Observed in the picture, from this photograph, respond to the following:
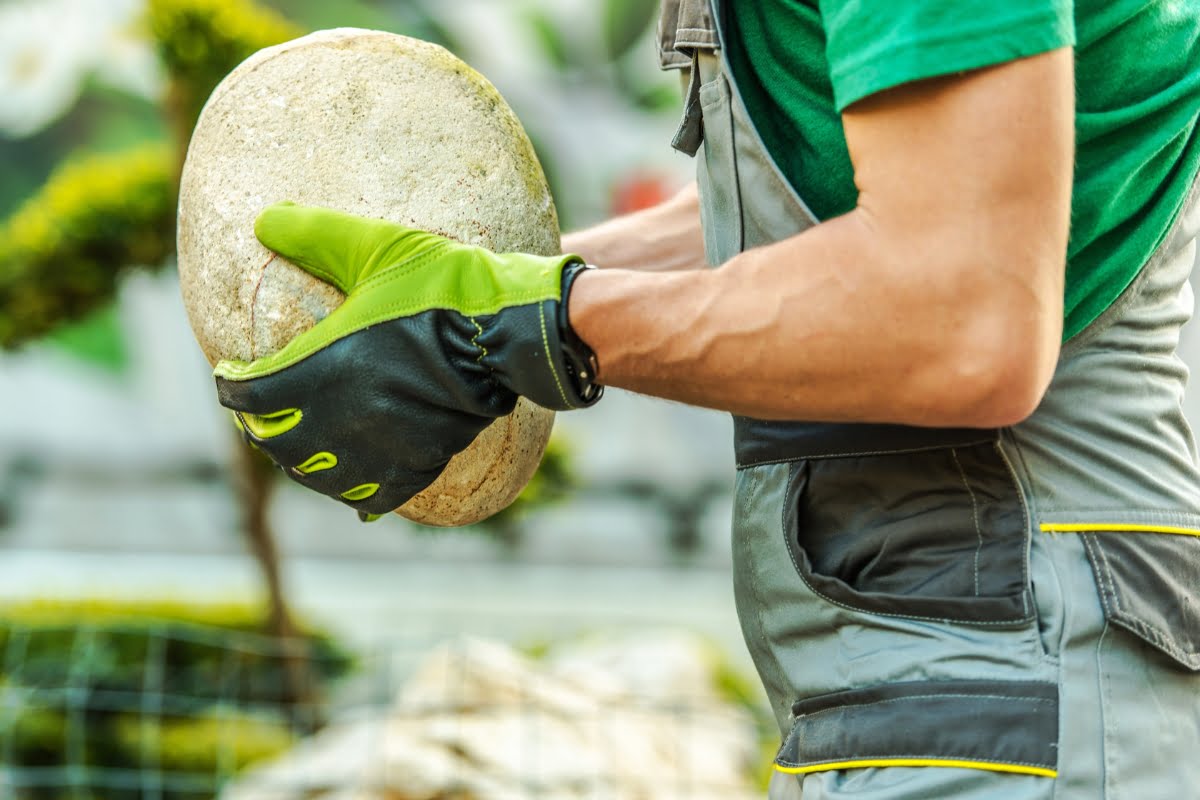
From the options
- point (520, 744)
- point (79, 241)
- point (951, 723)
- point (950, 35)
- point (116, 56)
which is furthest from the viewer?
point (116, 56)

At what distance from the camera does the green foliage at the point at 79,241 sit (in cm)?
499

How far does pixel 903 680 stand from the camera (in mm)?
1351

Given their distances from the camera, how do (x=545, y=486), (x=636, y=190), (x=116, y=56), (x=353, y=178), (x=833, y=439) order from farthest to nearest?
(x=636, y=190)
(x=116, y=56)
(x=545, y=486)
(x=353, y=178)
(x=833, y=439)

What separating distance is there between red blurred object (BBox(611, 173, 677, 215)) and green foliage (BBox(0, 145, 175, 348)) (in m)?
3.63

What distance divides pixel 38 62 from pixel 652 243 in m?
7.40

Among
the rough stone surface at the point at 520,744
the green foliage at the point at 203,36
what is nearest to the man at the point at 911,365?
the rough stone surface at the point at 520,744

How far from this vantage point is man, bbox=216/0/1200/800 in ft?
3.84

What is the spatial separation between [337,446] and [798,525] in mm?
530

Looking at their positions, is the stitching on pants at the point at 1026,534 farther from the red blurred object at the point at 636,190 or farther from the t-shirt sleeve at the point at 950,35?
the red blurred object at the point at 636,190

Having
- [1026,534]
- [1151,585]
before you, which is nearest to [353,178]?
[1026,534]

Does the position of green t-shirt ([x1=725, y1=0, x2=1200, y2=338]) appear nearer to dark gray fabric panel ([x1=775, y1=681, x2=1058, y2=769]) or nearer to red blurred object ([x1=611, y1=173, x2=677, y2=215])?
dark gray fabric panel ([x1=775, y1=681, x2=1058, y2=769])

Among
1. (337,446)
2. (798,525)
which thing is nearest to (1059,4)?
(798,525)

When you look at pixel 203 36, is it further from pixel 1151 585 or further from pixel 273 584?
pixel 1151 585

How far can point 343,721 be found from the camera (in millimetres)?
5992
